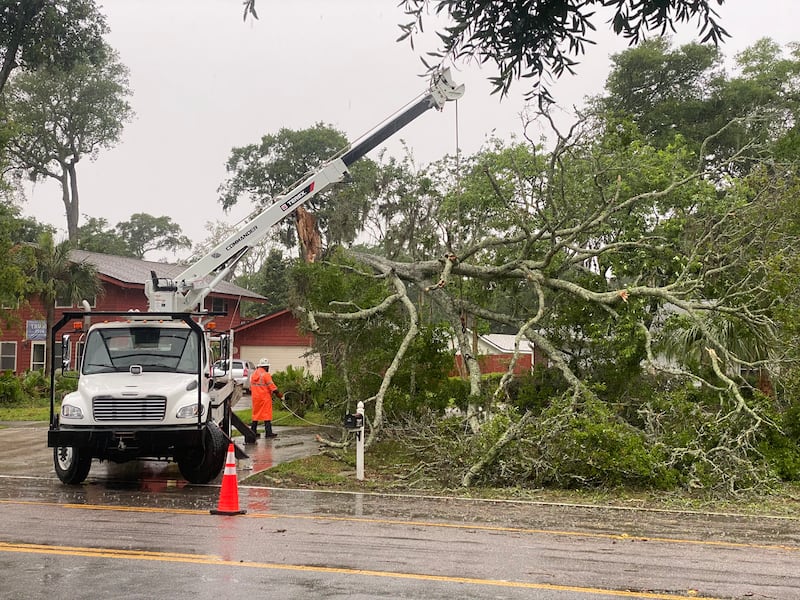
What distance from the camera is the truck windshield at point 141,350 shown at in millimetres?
14359

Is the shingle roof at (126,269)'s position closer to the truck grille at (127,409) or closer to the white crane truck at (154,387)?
the white crane truck at (154,387)

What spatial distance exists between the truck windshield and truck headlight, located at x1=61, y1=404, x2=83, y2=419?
0.79m

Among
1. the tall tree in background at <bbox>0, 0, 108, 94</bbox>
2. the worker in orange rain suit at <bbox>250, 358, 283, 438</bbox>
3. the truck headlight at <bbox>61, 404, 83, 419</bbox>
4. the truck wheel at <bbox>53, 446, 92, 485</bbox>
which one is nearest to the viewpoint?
the truck headlight at <bbox>61, 404, 83, 419</bbox>

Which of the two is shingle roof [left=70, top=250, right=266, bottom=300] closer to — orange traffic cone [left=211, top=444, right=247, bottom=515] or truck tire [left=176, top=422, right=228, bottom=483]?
truck tire [left=176, top=422, right=228, bottom=483]

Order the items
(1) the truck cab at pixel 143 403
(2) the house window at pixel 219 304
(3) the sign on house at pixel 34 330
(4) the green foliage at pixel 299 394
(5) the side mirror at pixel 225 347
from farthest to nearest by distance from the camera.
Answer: (2) the house window at pixel 219 304 < (3) the sign on house at pixel 34 330 < (4) the green foliage at pixel 299 394 < (5) the side mirror at pixel 225 347 < (1) the truck cab at pixel 143 403

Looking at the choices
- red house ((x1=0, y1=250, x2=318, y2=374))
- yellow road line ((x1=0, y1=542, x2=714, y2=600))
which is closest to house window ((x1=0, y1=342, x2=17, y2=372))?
red house ((x1=0, y1=250, x2=318, y2=374))

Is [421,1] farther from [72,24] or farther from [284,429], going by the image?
[72,24]

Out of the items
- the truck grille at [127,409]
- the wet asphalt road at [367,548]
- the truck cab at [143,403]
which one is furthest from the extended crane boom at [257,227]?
the wet asphalt road at [367,548]

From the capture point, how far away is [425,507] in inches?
479

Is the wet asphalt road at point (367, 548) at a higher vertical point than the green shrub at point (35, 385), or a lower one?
lower

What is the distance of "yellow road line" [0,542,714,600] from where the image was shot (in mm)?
7082

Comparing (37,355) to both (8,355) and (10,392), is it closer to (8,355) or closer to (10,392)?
(8,355)

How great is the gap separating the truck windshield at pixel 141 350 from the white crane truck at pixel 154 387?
2 cm

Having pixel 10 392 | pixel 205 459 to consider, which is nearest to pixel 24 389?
pixel 10 392
